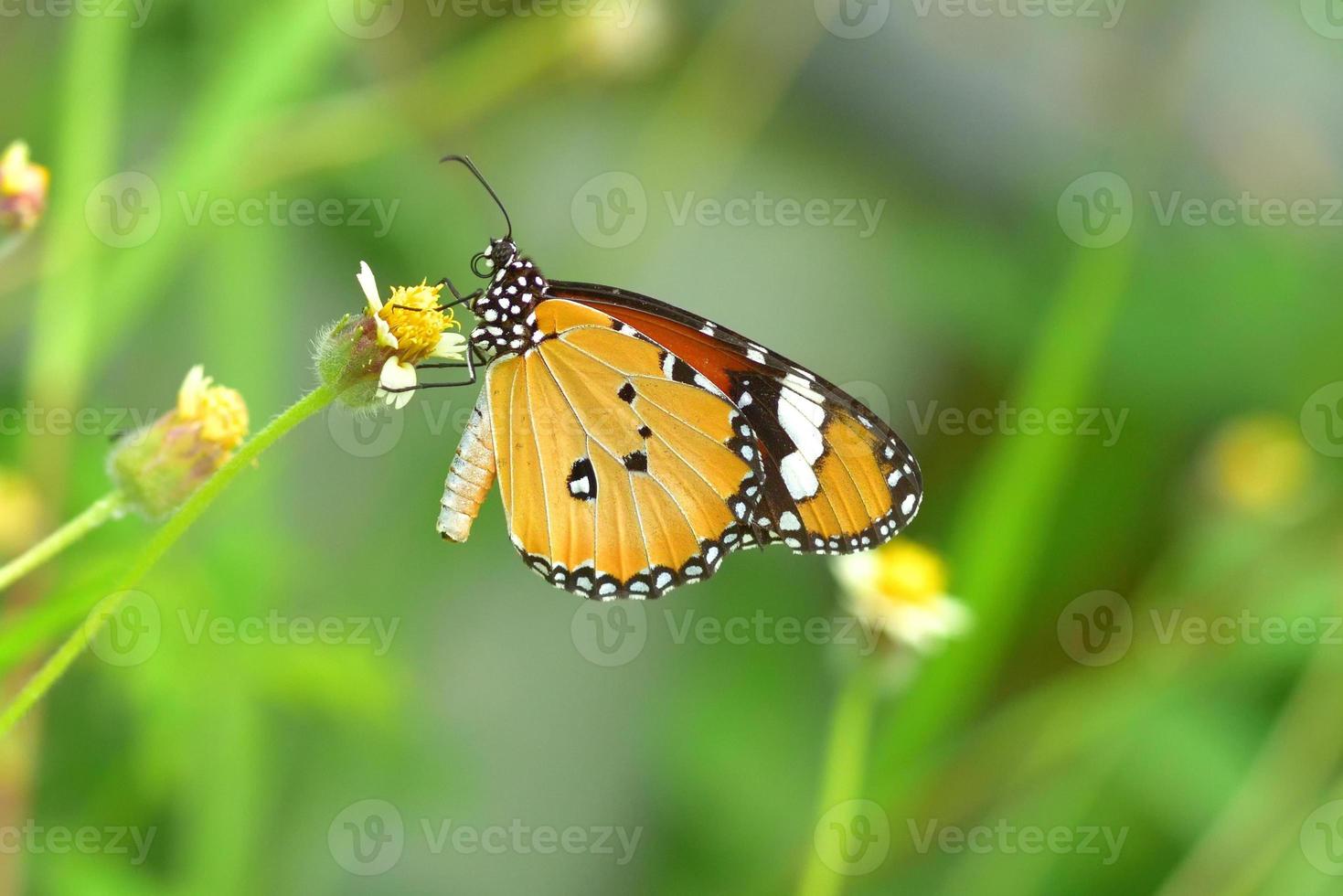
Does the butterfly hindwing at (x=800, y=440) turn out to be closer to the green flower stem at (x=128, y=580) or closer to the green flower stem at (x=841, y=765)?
the green flower stem at (x=841, y=765)

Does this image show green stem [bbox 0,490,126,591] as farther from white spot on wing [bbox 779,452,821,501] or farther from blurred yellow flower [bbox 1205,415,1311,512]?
blurred yellow flower [bbox 1205,415,1311,512]

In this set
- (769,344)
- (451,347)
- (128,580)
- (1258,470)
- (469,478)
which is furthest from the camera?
(769,344)

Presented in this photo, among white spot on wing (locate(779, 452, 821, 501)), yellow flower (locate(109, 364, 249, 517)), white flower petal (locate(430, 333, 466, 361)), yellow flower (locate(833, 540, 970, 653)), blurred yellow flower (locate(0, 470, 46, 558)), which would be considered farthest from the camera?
yellow flower (locate(833, 540, 970, 653))

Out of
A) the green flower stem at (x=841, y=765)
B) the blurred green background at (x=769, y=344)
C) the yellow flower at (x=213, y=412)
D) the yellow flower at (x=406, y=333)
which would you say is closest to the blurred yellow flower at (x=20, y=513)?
the blurred green background at (x=769, y=344)

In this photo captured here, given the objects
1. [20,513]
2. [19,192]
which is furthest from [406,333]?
[20,513]

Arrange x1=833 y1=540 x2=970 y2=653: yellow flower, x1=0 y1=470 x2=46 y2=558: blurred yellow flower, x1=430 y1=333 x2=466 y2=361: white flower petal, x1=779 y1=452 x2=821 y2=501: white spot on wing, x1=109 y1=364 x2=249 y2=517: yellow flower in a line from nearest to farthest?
x1=109 y1=364 x2=249 y2=517: yellow flower, x1=430 y1=333 x2=466 y2=361: white flower petal, x1=0 y1=470 x2=46 y2=558: blurred yellow flower, x1=779 y1=452 x2=821 y2=501: white spot on wing, x1=833 y1=540 x2=970 y2=653: yellow flower

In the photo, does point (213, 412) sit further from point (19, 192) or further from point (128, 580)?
point (128, 580)

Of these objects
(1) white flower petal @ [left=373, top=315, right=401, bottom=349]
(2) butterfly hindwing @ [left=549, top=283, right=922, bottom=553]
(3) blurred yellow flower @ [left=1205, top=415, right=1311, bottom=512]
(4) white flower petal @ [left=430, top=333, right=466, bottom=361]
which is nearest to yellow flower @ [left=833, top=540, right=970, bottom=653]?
(2) butterfly hindwing @ [left=549, top=283, right=922, bottom=553]
